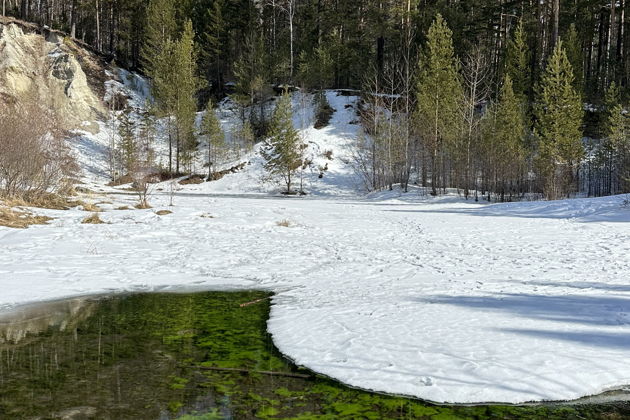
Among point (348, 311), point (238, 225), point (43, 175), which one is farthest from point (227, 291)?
point (43, 175)

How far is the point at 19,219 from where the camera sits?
1513cm

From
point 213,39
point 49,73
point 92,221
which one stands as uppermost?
point 213,39

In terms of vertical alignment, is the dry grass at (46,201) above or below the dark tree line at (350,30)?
below

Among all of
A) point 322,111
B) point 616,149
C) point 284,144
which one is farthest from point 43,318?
point 322,111

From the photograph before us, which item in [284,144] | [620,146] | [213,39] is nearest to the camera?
[620,146]

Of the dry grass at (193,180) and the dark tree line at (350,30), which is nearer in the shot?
the dry grass at (193,180)

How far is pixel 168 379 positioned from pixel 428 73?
35.0 metres

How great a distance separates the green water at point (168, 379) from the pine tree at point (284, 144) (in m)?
31.5

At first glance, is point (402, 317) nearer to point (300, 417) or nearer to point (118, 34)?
point (300, 417)

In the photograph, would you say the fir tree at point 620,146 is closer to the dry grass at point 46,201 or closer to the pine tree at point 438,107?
the pine tree at point 438,107

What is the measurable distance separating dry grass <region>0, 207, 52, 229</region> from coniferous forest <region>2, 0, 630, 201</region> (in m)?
22.7

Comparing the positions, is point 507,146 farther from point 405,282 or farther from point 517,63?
point 405,282

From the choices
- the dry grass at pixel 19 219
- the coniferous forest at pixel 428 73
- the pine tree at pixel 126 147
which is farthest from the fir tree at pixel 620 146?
the pine tree at pixel 126 147

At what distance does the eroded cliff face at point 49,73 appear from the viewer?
4450 cm
